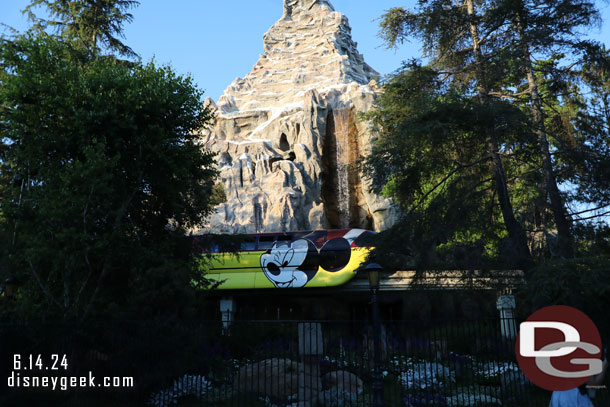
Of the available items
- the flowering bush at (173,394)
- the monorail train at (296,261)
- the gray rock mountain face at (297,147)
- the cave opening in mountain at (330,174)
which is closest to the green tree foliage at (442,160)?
the flowering bush at (173,394)

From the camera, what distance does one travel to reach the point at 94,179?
13695 mm

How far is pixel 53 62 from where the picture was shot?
52.1ft

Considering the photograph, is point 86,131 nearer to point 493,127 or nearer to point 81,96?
point 81,96

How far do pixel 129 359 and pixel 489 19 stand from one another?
14.6m

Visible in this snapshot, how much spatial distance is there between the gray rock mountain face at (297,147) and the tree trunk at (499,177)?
13.6 m

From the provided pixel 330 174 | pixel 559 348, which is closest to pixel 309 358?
pixel 559 348

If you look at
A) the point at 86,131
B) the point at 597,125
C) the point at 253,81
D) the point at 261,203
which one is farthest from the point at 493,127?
the point at 253,81

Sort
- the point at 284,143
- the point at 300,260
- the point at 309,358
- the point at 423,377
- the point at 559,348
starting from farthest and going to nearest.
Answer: the point at 284,143
the point at 300,260
the point at 423,377
the point at 309,358
the point at 559,348

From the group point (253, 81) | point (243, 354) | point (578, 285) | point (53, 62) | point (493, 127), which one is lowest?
point (243, 354)

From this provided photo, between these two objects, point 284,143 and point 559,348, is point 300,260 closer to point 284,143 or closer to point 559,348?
point 559,348

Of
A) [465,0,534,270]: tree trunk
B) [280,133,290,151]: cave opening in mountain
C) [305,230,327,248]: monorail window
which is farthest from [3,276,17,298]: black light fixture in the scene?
[280,133,290,151]: cave opening in mountain

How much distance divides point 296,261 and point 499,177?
1269cm

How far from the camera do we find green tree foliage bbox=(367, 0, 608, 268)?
1402cm

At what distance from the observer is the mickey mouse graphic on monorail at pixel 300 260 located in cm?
2478
